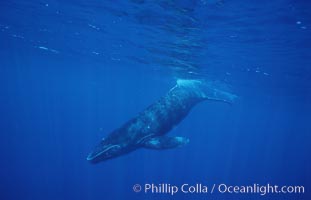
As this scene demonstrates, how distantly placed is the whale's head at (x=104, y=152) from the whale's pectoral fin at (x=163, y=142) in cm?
119

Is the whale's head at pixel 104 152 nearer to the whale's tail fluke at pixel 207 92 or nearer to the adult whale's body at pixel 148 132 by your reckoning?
the adult whale's body at pixel 148 132

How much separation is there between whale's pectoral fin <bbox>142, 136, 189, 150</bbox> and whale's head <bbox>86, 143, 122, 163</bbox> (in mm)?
1193

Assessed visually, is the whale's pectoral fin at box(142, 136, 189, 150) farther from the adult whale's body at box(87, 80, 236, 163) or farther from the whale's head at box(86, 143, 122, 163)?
the whale's head at box(86, 143, 122, 163)

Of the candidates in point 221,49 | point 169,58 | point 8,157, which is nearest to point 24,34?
point 169,58

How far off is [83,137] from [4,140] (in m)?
22.1

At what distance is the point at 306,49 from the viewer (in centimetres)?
1730

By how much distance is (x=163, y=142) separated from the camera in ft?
39.5

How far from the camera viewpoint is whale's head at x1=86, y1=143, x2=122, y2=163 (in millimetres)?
11211

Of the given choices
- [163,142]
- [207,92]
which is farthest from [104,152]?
[207,92]

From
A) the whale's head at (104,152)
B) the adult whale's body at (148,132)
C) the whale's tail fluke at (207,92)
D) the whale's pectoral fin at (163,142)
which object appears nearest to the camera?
the whale's head at (104,152)

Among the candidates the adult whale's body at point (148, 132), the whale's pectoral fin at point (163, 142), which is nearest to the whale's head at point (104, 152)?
the adult whale's body at point (148, 132)

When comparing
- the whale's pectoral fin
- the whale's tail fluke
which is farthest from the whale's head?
the whale's tail fluke

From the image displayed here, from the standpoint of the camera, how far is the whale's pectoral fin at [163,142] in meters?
11.9

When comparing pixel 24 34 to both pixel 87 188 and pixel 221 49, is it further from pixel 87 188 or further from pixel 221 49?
pixel 87 188
